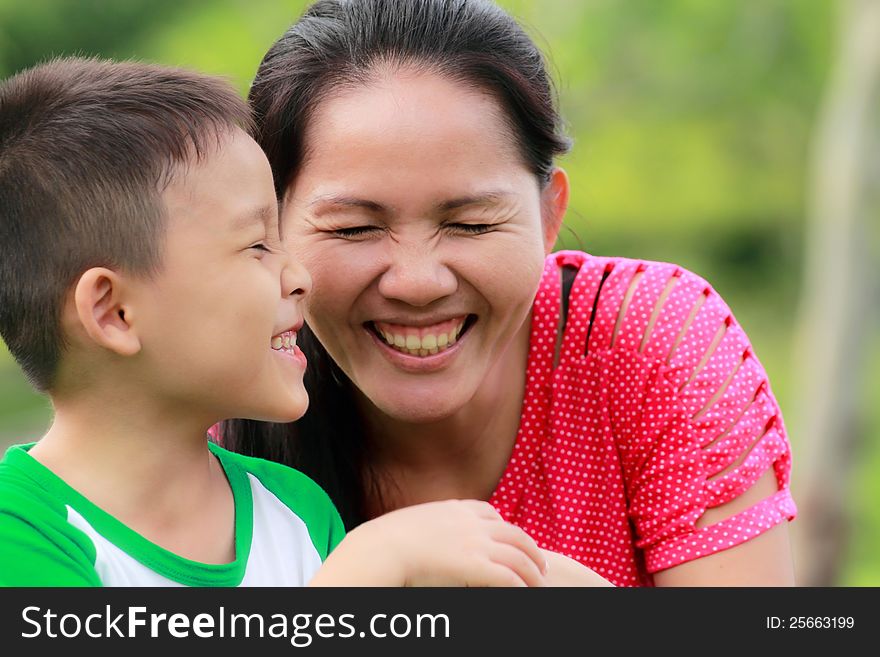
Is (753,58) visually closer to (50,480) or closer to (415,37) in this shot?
(415,37)

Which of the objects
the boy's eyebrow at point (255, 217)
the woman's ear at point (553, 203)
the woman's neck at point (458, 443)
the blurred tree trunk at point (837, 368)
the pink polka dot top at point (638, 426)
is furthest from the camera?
the blurred tree trunk at point (837, 368)

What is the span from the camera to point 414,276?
2303mm

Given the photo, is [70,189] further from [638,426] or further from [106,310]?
[638,426]

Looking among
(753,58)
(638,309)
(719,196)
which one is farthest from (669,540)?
(719,196)

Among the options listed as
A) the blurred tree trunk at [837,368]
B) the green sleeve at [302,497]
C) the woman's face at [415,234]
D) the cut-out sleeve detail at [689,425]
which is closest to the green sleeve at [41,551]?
the green sleeve at [302,497]

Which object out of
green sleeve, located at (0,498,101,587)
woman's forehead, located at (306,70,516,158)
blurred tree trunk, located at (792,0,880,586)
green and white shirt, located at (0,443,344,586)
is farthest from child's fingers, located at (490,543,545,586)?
blurred tree trunk, located at (792,0,880,586)

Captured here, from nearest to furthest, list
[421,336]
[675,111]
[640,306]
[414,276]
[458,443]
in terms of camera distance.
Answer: [414,276]
[421,336]
[640,306]
[458,443]
[675,111]

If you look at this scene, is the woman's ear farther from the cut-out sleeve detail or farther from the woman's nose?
the woman's nose

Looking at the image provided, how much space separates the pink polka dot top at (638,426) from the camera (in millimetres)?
2518

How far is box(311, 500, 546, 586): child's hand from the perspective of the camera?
196 cm

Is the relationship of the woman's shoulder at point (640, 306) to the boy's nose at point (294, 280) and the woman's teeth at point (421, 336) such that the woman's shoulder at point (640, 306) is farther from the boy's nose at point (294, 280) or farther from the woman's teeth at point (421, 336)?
the boy's nose at point (294, 280)

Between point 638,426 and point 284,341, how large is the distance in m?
0.82

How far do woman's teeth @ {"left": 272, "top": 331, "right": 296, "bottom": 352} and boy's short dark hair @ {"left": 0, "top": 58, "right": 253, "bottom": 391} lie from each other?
10.5 inches

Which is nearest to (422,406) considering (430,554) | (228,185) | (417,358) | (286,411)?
(417,358)
